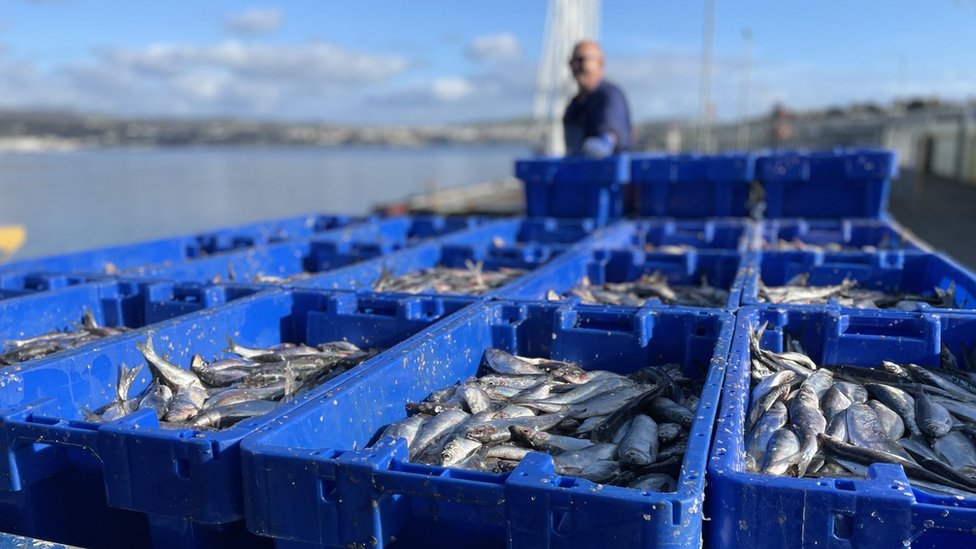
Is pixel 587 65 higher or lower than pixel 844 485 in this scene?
higher

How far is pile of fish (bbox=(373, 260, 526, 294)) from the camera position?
6.25 meters

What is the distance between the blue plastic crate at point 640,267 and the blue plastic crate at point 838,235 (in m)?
1.40

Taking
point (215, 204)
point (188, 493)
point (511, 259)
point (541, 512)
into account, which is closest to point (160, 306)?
point (188, 493)

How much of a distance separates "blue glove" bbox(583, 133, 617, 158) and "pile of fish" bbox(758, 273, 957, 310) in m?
4.79

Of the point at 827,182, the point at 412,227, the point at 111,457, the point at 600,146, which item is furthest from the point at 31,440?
the point at 827,182

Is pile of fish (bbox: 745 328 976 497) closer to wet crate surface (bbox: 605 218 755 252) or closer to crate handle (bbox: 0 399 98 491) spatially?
crate handle (bbox: 0 399 98 491)

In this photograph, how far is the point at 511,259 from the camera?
7.75 meters

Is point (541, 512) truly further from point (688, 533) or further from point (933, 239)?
point (933, 239)

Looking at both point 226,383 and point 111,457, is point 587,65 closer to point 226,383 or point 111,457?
point 226,383

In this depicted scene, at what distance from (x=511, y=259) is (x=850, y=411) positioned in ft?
15.2

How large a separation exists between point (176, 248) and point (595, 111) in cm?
605

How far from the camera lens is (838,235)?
28.5 ft

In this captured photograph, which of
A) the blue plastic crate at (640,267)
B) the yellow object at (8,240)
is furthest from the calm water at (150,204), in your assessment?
the blue plastic crate at (640,267)

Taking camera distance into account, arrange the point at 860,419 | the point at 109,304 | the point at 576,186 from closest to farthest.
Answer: the point at 860,419 → the point at 109,304 → the point at 576,186
